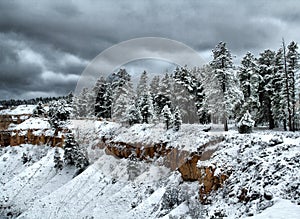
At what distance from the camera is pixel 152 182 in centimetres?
2531

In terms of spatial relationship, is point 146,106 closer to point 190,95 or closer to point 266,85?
point 190,95

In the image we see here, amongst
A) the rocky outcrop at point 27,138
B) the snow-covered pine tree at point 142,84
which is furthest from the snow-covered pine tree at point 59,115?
the snow-covered pine tree at point 142,84

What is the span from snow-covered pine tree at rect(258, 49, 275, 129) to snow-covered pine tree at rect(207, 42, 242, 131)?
7.24m

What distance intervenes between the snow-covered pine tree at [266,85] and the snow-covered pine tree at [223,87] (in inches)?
285

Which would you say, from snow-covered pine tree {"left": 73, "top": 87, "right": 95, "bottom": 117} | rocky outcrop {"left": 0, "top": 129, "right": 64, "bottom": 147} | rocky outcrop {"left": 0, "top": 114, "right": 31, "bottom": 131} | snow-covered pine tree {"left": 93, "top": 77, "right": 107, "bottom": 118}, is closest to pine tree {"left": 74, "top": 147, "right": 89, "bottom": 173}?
rocky outcrop {"left": 0, "top": 129, "right": 64, "bottom": 147}

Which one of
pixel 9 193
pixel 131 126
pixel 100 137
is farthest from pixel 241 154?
pixel 9 193

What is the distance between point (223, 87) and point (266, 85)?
8.49 meters

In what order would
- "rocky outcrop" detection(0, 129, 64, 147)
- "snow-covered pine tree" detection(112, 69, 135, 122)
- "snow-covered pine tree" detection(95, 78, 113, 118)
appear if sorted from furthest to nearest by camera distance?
"snow-covered pine tree" detection(95, 78, 113, 118) < "rocky outcrop" detection(0, 129, 64, 147) < "snow-covered pine tree" detection(112, 69, 135, 122)

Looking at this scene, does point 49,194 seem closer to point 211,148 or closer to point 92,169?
point 92,169

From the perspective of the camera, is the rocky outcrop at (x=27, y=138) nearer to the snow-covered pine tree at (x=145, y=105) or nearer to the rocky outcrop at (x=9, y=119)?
the rocky outcrop at (x=9, y=119)

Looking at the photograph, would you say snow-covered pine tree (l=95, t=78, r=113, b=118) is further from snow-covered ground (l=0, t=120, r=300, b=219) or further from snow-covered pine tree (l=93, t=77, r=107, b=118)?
snow-covered ground (l=0, t=120, r=300, b=219)

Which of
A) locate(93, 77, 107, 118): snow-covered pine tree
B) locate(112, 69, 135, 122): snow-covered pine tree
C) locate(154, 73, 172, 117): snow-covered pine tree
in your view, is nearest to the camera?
locate(112, 69, 135, 122): snow-covered pine tree

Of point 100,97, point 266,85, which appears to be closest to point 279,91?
point 266,85

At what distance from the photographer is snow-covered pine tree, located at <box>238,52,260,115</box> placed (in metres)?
33.2
